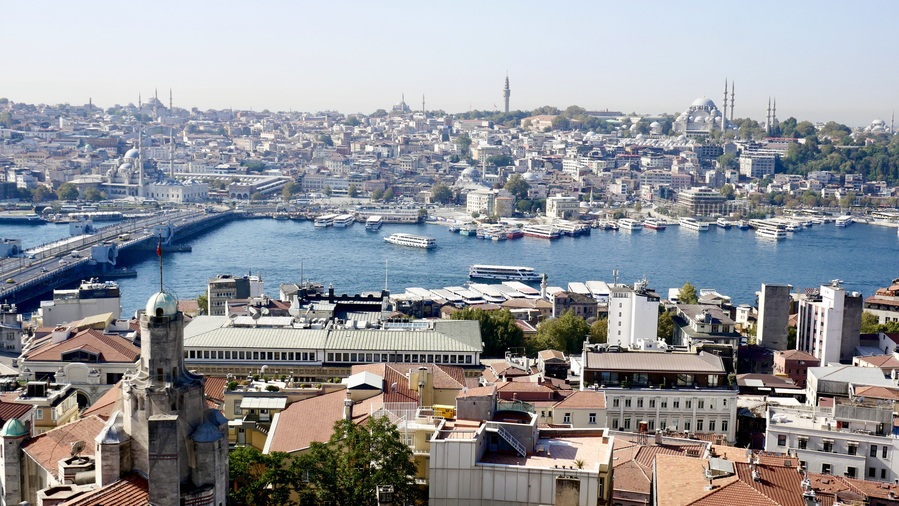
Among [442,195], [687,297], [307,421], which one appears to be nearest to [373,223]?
[442,195]

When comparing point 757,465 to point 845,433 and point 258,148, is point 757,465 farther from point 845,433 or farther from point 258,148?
point 258,148

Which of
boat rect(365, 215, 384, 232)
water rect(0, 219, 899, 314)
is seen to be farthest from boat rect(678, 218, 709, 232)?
boat rect(365, 215, 384, 232)

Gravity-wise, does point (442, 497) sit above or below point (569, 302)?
above

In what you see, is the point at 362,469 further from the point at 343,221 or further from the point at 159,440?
the point at 343,221

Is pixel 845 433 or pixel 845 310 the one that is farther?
pixel 845 310

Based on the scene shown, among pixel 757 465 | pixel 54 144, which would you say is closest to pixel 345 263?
pixel 757 465

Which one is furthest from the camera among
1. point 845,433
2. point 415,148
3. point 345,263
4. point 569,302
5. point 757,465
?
point 415,148

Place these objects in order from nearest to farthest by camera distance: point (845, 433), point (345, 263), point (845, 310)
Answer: point (845, 433) < point (845, 310) < point (345, 263)
